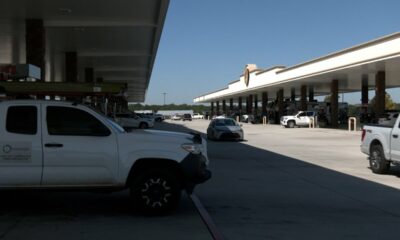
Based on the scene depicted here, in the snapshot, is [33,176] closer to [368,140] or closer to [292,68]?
[368,140]

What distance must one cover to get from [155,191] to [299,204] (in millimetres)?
2910

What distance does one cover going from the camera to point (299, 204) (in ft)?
33.0

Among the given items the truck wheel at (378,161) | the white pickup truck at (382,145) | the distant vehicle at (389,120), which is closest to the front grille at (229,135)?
the distant vehicle at (389,120)

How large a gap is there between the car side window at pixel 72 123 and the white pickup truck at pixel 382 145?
8.76 m

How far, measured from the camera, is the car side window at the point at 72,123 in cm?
846

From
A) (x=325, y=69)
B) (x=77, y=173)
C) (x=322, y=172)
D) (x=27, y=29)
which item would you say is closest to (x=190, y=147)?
(x=77, y=173)

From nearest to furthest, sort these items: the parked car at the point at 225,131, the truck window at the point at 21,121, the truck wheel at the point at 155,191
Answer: the truck window at the point at 21,121 < the truck wheel at the point at 155,191 < the parked car at the point at 225,131

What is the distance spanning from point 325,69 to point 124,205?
134ft

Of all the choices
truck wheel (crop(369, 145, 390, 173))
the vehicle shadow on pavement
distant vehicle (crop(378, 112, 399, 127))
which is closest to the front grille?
distant vehicle (crop(378, 112, 399, 127))

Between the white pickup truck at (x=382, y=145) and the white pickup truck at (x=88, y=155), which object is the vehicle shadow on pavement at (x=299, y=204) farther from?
the white pickup truck at (x=88, y=155)

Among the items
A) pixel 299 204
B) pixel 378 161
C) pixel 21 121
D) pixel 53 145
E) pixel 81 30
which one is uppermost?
pixel 81 30

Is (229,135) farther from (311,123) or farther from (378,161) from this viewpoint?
(311,123)

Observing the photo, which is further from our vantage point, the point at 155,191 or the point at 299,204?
the point at 299,204

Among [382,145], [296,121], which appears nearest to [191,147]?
[382,145]
